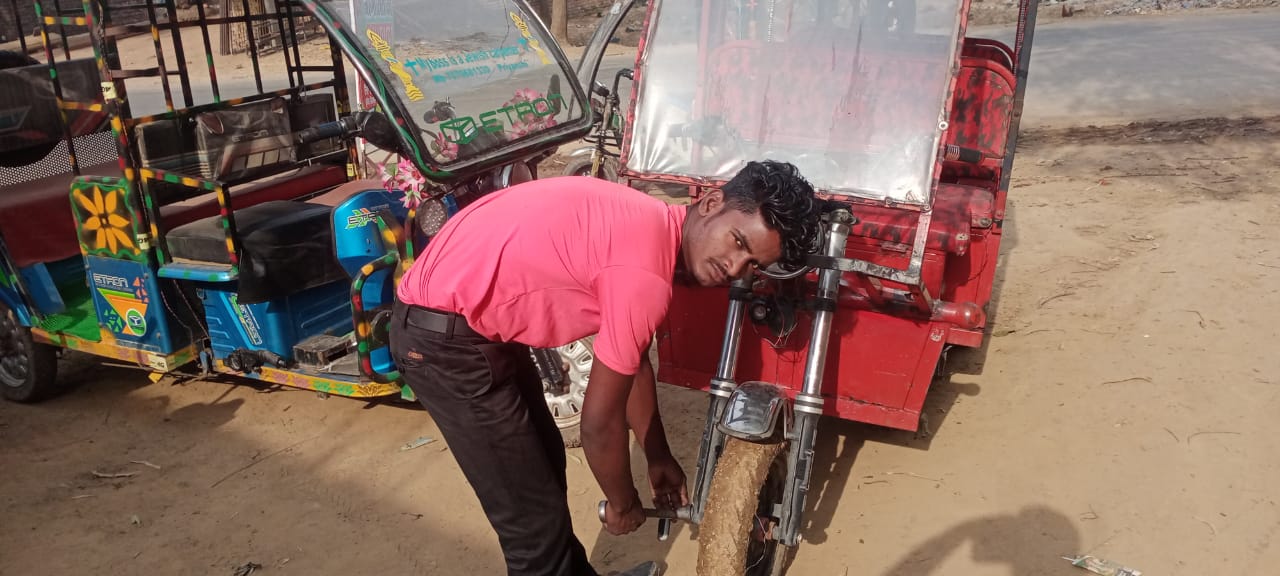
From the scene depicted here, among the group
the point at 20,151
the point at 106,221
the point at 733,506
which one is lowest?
the point at 733,506

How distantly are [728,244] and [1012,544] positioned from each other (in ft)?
6.27

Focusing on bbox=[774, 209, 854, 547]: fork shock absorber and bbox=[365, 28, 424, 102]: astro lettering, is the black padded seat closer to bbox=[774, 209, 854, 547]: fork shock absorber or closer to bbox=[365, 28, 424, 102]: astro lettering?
bbox=[365, 28, 424, 102]: astro lettering

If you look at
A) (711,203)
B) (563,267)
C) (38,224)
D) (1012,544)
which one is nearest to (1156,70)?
(1012,544)

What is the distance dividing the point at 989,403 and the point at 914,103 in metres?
1.58

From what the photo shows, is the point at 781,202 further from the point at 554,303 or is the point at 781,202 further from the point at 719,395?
the point at 719,395

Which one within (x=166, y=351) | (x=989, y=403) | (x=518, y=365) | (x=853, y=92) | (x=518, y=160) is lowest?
(x=989, y=403)

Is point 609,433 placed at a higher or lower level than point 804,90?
lower

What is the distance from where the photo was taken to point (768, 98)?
3426 mm

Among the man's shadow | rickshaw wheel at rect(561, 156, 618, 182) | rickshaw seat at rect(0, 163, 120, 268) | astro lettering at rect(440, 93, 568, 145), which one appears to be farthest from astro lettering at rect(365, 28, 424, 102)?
rickshaw wheel at rect(561, 156, 618, 182)

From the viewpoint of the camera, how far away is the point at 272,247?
3.86m

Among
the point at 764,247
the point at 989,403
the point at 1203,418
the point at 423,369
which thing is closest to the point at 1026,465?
the point at 989,403

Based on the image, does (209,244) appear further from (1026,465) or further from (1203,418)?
(1203,418)

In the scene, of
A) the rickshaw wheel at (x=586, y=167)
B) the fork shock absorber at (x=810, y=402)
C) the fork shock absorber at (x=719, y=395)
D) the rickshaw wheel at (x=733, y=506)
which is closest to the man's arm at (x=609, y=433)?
the rickshaw wheel at (x=733, y=506)

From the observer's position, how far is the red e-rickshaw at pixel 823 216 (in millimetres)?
2652
